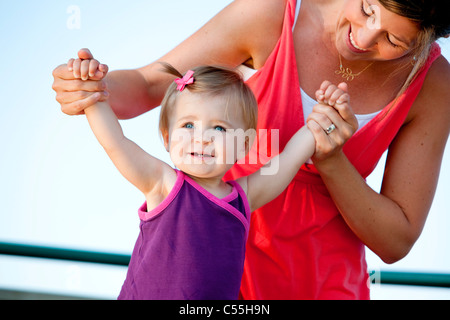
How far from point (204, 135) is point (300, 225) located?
0.41 metres

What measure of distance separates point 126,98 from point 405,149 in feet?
2.45

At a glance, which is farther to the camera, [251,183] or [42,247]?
[42,247]

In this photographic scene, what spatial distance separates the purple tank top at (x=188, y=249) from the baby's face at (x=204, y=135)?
0.04 metres

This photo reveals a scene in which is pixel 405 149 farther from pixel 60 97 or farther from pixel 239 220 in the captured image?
pixel 60 97

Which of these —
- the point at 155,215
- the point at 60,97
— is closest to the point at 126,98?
the point at 60,97

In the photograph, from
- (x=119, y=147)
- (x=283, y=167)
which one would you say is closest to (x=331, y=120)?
(x=283, y=167)

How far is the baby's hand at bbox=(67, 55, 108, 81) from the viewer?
1.13 meters

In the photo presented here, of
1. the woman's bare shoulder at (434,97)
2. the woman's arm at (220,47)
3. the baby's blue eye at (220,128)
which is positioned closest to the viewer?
the baby's blue eye at (220,128)

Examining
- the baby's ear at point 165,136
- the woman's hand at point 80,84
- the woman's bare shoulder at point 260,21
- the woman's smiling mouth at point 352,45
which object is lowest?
the baby's ear at point 165,136

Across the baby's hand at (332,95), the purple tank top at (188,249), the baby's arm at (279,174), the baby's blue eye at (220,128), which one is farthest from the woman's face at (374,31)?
the purple tank top at (188,249)

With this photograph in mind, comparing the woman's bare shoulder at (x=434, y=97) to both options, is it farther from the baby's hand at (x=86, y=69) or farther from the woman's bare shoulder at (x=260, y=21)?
the baby's hand at (x=86, y=69)

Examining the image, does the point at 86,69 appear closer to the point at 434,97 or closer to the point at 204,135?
the point at 204,135

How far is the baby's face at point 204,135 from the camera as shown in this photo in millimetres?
1206

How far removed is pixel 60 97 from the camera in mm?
1169
